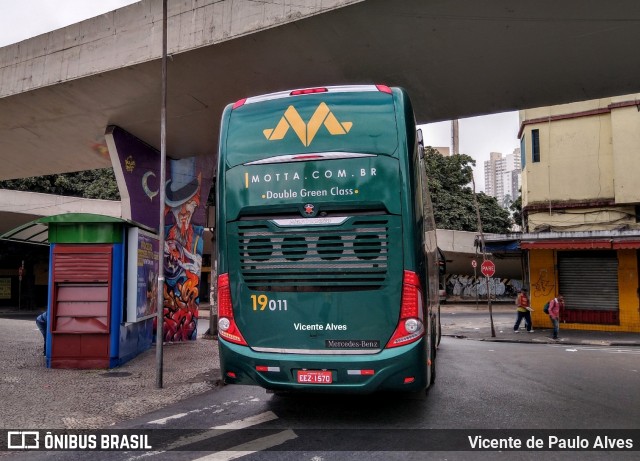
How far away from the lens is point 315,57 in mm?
9367

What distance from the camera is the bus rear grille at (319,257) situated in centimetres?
554

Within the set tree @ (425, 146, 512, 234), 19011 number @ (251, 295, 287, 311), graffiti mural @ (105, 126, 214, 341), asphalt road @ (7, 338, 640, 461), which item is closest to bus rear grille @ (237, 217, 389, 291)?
19011 number @ (251, 295, 287, 311)

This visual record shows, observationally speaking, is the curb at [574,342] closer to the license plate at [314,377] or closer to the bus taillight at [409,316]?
the bus taillight at [409,316]

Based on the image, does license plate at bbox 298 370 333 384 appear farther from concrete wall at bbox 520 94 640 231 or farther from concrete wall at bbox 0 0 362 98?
concrete wall at bbox 520 94 640 231

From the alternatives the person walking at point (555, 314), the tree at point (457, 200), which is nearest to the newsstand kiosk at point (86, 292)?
the person walking at point (555, 314)

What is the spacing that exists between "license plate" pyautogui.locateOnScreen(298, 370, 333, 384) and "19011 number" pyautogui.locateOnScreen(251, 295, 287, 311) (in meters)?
0.72

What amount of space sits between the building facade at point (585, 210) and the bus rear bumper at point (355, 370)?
50.8 feet

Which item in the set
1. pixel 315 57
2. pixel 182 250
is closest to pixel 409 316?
pixel 315 57

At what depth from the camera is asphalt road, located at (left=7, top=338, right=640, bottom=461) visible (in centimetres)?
500

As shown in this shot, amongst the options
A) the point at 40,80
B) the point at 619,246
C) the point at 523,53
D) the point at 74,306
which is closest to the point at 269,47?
the point at 523,53

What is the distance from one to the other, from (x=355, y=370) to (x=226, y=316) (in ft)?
5.29

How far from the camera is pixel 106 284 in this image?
32.9 feet

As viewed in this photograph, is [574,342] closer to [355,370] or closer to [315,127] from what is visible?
[355,370]

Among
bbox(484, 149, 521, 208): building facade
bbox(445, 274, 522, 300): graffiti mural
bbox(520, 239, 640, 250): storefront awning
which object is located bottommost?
bbox(445, 274, 522, 300): graffiti mural
